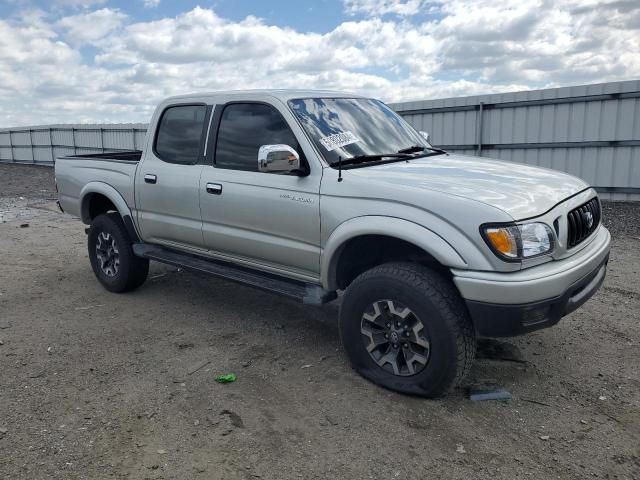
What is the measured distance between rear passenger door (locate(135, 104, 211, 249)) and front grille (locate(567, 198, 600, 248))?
9.46 ft

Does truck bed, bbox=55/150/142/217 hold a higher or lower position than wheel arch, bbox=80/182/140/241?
higher

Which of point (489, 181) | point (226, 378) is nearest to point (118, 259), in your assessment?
point (226, 378)

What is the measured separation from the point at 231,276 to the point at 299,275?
2.21ft

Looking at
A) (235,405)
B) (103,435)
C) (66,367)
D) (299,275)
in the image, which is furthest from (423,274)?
(66,367)

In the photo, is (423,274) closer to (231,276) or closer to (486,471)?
(486,471)

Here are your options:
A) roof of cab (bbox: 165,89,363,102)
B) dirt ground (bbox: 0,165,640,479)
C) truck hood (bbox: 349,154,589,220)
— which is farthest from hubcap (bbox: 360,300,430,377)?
roof of cab (bbox: 165,89,363,102)

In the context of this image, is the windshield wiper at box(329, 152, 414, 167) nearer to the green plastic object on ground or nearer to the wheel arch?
the green plastic object on ground

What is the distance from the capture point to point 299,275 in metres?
4.13

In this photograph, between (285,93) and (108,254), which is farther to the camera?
(108,254)

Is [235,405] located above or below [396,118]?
below

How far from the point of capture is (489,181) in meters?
3.50

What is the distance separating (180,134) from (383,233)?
2.53m

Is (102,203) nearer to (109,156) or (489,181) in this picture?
(109,156)

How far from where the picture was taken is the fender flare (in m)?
3.19
